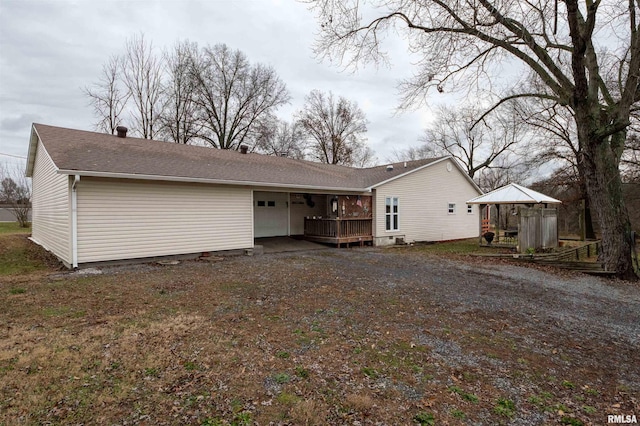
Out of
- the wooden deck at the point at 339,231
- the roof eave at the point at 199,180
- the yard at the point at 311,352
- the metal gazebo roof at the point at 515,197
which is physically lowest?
the yard at the point at 311,352

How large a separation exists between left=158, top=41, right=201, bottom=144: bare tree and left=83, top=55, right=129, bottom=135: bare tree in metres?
2.62

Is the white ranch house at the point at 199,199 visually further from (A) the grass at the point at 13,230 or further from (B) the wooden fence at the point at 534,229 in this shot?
(A) the grass at the point at 13,230

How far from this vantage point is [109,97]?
2177 centimetres

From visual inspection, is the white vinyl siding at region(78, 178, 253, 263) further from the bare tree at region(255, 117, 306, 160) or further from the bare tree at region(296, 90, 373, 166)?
the bare tree at region(296, 90, 373, 166)

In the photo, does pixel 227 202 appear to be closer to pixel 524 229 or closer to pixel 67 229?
pixel 67 229

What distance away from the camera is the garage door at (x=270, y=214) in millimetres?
14352

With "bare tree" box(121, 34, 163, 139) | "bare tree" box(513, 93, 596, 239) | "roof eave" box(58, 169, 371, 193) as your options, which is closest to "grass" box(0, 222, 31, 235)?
"bare tree" box(121, 34, 163, 139)

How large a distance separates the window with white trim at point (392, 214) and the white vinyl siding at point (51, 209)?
11.7 meters

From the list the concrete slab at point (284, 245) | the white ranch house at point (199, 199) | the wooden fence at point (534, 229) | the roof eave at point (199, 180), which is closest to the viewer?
the roof eave at point (199, 180)

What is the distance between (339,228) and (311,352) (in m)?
9.97

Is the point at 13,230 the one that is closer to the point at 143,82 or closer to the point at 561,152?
the point at 143,82

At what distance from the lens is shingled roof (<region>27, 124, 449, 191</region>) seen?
338 inches

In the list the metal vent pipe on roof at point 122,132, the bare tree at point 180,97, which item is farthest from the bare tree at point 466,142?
the metal vent pipe on roof at point 122,132

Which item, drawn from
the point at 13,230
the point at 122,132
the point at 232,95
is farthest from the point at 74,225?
the point at 232,95
